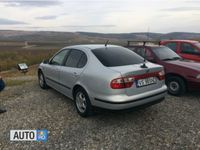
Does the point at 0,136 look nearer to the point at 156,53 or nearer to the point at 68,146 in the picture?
the point at 68,146

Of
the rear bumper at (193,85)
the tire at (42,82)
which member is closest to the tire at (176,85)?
the rear bumper at (193,85)

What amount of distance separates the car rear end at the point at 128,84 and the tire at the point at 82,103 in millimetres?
253

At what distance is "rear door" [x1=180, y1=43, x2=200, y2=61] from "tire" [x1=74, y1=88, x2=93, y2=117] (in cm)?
573

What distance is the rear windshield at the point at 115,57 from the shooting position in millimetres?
3827

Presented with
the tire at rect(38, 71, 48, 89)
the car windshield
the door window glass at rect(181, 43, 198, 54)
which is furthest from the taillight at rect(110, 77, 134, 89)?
the door window glass at rect(181, 43, 198, 54)

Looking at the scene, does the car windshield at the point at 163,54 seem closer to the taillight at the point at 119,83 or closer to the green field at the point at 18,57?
the taillight at the point at 119,83

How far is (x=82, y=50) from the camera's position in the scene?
14.4ft

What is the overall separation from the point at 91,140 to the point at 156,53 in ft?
13.1

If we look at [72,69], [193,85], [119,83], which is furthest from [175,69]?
[72,69]

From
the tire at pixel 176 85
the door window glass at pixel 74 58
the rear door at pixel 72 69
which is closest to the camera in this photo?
the rear door at pixel 72 69

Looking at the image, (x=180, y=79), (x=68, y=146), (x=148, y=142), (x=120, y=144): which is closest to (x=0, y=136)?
(x=68, y=146)

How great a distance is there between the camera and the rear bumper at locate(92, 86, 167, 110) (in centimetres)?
333

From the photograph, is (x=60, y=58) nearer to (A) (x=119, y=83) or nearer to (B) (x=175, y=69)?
(A) (x=119, y=83)

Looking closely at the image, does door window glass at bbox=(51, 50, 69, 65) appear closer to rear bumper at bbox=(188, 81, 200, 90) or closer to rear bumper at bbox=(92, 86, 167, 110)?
rear bumper at bbox=(92, 86, 167, 110)
